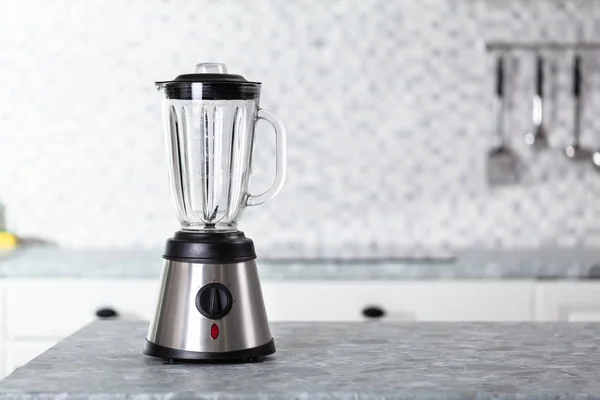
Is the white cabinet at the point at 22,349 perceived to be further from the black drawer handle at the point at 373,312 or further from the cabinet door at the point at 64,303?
the black drawer handle at the point at 373,312

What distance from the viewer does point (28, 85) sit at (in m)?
3.11

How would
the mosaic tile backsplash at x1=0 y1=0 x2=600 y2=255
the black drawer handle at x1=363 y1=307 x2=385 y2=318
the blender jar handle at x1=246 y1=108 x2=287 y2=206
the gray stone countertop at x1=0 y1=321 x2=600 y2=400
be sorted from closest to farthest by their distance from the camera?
1. the gray stone countertop at x1=0 y1=321 x2=600 y2=400
2. the blender jar handle at x1=246 y1=108 x2=287 y2=206
3. the black drawer handle at x1=363 y1=307 x2=385 y2=318
4. the mosaic tile backsplash at x1=0 y1=0 x2=600 y2=255

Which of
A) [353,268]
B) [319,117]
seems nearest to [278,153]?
[353,268]

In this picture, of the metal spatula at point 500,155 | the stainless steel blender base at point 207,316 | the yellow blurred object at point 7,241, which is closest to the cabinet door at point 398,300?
the metal spatula at point 500,155

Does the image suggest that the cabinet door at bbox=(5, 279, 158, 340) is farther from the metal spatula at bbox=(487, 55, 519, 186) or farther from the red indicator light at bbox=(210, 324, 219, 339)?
the red indicator light at bbox=(210, 324, 219, 339)

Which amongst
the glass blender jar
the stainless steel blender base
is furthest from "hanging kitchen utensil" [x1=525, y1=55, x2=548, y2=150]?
the stainless steel blender base

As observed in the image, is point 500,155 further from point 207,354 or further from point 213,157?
point 207,354

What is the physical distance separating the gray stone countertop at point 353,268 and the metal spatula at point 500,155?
1.77 feet

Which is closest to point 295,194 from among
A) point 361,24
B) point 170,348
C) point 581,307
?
point 361,24

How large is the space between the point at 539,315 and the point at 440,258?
306 millimetres

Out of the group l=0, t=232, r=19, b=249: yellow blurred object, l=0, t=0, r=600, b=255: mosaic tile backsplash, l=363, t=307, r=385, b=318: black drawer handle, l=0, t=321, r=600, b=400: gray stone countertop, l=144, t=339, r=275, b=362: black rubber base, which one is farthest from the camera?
l=0, t=0, r=600, b=255: mosaic tile backsplash

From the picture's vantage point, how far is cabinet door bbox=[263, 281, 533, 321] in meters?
2.54

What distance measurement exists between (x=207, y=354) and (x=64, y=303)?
4.80 feet

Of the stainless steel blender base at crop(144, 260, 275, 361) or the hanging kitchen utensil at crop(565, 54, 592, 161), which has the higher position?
the hanging kitchen utensil at crop(565, 54, 592, 161)
